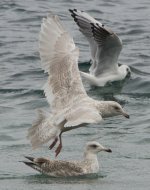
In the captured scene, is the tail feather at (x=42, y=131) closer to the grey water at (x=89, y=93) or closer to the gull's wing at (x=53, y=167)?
the gull's wing at (x=53, y=167)

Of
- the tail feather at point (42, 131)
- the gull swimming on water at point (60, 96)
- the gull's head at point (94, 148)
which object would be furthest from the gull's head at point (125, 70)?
the tail feather at point (42, 131)

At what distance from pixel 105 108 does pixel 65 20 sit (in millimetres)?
11891

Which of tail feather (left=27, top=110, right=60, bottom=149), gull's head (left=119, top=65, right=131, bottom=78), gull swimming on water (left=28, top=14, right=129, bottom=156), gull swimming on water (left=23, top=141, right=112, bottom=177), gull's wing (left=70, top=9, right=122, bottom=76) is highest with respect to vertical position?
gull swimming on water (left=28, top=14, right=129, bottom=156)

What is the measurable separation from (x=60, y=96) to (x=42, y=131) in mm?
701

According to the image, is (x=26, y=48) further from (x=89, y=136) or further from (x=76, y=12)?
(x=89, y=136)

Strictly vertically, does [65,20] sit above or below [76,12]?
below

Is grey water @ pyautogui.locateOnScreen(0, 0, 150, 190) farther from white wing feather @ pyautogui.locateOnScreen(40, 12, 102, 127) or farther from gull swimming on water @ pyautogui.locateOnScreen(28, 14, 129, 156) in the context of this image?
white wing feather @ pyautogui.locateOnScreen(40, 12, 102, 127)

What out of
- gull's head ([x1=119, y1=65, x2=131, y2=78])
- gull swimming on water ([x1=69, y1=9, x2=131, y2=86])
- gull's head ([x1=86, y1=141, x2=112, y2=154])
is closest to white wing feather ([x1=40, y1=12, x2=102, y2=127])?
gull's head ([x1=86, y1=141, x2=112, y2=154])

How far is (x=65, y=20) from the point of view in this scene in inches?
888

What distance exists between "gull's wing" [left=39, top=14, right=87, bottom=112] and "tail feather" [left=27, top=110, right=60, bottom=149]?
0.24 meters

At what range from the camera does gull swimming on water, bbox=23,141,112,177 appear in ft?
34.4

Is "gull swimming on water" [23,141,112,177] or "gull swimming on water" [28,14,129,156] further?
"gull swimming on water" [23,141,112,177]

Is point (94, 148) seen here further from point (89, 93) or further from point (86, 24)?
point (86, 24)

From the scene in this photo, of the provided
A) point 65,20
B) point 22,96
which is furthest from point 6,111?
point 65,20
